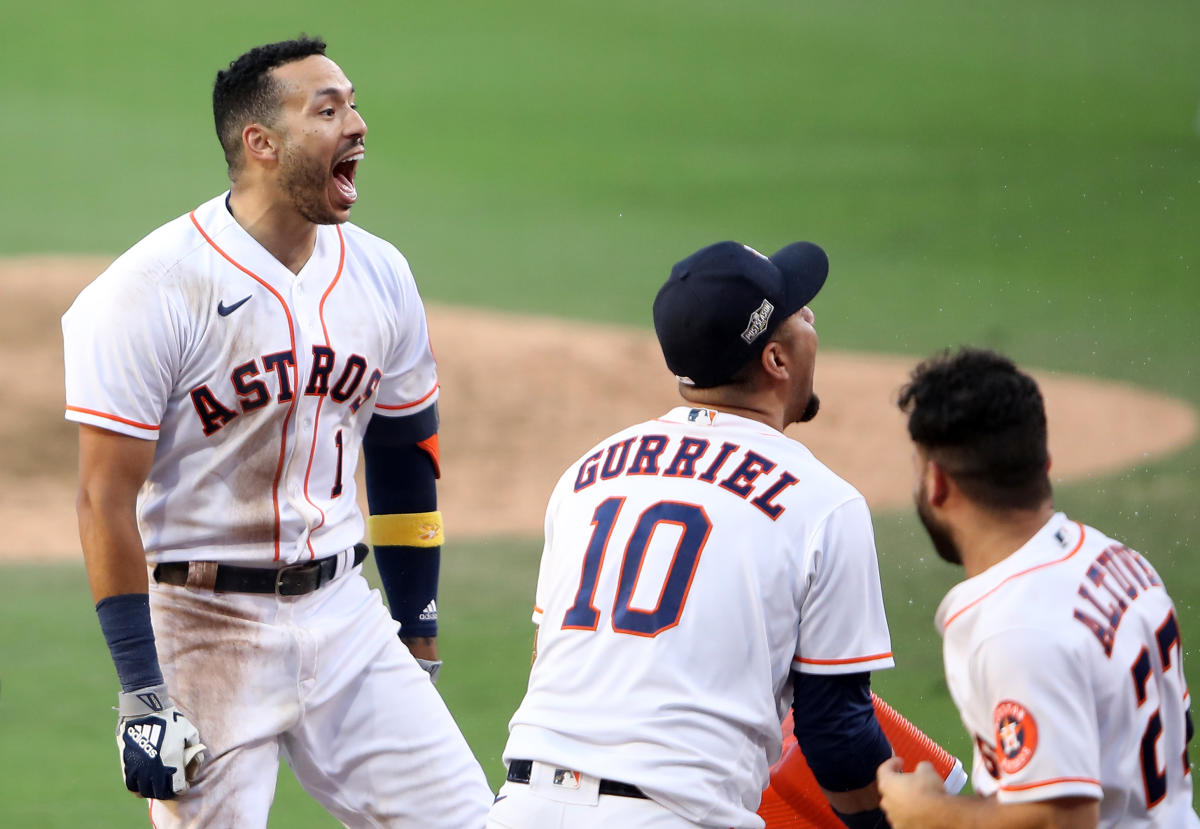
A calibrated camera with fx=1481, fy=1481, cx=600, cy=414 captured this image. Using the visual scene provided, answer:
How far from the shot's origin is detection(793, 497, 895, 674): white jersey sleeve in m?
2.11

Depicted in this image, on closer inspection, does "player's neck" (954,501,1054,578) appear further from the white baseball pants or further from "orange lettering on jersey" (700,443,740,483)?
the white baseball pants

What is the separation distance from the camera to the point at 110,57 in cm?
1336

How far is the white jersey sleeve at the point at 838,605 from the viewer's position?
211 cm

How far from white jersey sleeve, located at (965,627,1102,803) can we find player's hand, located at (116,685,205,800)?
1.49 metres

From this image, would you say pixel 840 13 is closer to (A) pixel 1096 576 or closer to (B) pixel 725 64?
(B) pixel 725 64

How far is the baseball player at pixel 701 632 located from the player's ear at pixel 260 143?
41.1 inches

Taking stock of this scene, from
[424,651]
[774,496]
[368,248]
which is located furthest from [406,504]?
[774,496]

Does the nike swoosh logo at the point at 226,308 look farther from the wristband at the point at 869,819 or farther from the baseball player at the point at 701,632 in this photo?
the wristband at the point at 869,819

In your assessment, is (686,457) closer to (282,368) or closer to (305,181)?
(282,368)

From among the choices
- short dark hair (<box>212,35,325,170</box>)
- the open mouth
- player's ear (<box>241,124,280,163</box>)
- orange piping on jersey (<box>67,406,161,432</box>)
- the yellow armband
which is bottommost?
the yellow armband

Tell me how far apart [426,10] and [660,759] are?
13.6 m

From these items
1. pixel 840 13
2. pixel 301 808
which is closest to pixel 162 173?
pixel 840 13

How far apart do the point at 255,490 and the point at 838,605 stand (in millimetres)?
1205

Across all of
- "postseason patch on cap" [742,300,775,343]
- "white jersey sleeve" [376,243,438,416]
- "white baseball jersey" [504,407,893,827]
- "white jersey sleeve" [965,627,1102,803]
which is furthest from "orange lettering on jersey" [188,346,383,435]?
"white jersey sleeve" [965,627,1102,803]
